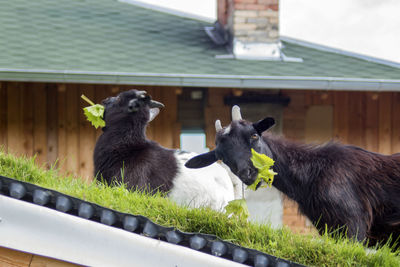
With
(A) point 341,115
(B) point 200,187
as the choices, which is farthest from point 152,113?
(A) point 341,115

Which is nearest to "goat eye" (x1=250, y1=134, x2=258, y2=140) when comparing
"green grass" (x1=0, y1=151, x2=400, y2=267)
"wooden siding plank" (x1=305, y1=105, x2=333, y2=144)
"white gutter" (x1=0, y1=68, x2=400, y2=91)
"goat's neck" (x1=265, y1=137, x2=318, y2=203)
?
"goat's neck" (x1=265, y1=137, x2=318, y2=203)

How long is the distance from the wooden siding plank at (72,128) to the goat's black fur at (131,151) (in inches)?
144

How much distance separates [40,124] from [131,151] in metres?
4.24

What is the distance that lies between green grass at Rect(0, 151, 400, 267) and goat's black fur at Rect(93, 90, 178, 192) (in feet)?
4.59

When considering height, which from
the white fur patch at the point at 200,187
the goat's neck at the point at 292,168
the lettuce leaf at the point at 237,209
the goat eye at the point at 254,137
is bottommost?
the white fur patch at the point at 200,187

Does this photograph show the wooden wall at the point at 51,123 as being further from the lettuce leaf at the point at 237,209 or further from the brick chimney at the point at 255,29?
the lettuce leaf at the point at 237,209

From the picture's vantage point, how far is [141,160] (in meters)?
5.32

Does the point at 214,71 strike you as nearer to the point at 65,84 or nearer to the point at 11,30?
the point at 65,84

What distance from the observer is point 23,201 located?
3.16 metres

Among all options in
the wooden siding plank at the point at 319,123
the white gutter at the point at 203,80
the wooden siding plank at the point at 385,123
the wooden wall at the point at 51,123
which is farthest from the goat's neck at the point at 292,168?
the wooden siding plank at the point at 385,123

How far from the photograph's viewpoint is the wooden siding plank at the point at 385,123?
10258 millimetres

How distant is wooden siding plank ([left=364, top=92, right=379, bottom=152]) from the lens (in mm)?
10242

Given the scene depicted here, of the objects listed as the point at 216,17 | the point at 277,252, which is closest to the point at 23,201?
the point at 277,252

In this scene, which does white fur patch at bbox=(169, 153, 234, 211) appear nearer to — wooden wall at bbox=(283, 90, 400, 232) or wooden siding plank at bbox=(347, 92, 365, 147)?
wooden wall at bbox=(283, 90, 400, 232)
